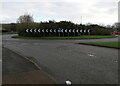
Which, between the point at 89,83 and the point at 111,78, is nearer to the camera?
the point at 89,83

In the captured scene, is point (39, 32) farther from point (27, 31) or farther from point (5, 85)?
point (5, 85)

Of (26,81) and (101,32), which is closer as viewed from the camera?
(26,81)

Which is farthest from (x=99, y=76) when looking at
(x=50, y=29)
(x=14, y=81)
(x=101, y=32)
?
(x=101, y=32)

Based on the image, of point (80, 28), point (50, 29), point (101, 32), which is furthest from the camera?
point (101, 32)

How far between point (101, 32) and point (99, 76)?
1526 inches

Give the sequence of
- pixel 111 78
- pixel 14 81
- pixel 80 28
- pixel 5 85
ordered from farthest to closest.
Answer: pixel 80 28
pixel 111 78
pixel 14 81
pixel 5 85

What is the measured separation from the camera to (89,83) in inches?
160

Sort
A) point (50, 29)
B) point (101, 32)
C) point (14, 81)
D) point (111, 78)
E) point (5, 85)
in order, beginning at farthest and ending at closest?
1. point (101, 32)
2. point (50, 29)
3. point (111, 78)
4. point (14, 81)
5. point (5, 85)

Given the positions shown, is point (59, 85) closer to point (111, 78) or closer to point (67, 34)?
point (111, 78)

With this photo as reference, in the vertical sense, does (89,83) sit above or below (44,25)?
below

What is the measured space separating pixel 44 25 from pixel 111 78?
28.9 m

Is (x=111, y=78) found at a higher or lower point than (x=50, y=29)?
lower

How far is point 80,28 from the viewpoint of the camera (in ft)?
120

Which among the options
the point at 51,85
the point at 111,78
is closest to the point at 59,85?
the point at 51,85
